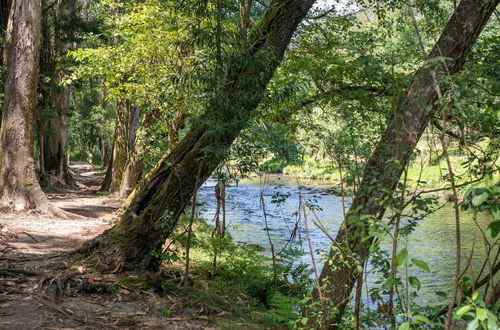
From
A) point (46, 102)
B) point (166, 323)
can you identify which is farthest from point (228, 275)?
point (46, 102)

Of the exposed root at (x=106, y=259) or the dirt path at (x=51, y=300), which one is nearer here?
the dirt path at (x=51, y=300)

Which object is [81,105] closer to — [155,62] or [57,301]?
[155,62]

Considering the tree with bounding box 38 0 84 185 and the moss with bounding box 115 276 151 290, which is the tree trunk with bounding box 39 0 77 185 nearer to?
the tree with bounding box 38 0 84 185

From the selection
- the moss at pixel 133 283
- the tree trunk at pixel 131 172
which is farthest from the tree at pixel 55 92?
the moss at pixel 133 283

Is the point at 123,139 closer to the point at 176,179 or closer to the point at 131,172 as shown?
the point at 131,172

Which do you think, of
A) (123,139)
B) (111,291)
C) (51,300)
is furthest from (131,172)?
(51,300)

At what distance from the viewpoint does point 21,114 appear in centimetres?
1067

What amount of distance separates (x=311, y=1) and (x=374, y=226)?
14.7 ft

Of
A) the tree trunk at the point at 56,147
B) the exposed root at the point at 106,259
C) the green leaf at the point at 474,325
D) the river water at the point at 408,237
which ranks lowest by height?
the river water at the point at 408,237

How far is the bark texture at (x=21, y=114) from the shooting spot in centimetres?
1035

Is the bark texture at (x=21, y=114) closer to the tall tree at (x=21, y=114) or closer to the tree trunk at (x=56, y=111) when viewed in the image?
the tall tree at (x=21, y=114)

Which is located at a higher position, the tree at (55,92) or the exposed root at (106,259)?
the tree at (55,92)

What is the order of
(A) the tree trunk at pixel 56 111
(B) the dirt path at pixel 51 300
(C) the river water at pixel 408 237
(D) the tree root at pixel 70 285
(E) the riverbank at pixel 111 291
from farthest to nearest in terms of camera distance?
(A) the tree trunk at pixel 56 111
(C) the river water at pixel 408 237
(D) the tree root at pixel 70 285
(E) the riverbank at pixel 111 291
(B) the dirt path at pixel 51 300

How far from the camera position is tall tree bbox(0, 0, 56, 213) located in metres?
10.4
